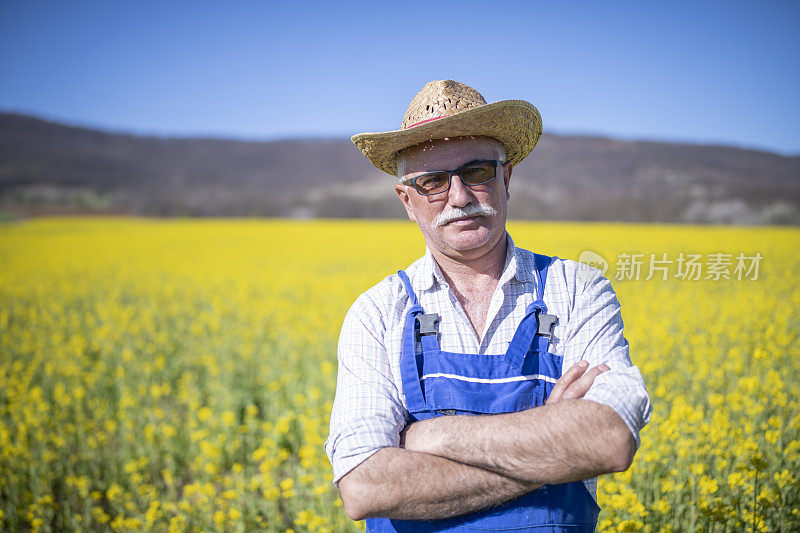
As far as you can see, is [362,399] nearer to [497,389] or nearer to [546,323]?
[497,389]

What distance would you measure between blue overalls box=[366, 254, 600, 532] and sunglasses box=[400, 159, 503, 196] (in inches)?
16.3

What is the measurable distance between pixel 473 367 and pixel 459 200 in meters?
0.54

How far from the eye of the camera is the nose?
1.68 meters

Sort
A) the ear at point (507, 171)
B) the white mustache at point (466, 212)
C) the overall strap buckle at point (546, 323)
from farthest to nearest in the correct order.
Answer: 1. the ear at point (507, 171)
2. the white mustache at point (466, 212)
3. the overall strap buckle at point (546, 323)

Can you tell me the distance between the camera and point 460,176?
1.70 m

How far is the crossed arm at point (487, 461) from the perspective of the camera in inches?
52.7

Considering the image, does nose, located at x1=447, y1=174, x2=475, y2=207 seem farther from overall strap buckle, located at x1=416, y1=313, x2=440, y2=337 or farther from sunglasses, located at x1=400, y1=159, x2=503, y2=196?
overall strap buckle, located at x1=416, y1=313, x2=440, y2=337

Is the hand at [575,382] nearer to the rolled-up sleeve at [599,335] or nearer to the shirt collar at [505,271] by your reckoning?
the rolled-up sleeve at [599,335]

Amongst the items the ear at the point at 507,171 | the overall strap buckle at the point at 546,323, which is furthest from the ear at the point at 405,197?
the overall strap buckle at the point at 546,323

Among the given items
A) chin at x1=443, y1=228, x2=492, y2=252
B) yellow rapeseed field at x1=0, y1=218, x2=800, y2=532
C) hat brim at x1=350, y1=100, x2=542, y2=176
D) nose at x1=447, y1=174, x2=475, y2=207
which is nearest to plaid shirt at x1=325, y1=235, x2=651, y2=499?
chin at x1=443, y1=228, x2=492, y2=252

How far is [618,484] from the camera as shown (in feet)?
9.29

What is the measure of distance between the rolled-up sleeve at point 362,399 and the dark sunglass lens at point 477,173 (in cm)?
53

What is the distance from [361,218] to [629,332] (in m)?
32.4

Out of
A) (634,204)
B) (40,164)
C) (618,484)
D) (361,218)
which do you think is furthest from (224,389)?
(40,164)
